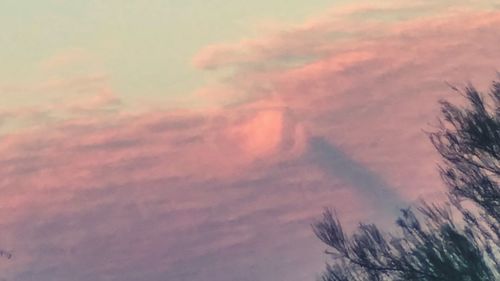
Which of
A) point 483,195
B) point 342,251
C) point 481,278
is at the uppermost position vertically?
point 342,251

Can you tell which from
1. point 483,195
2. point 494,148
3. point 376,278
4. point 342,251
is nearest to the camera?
point 494,148

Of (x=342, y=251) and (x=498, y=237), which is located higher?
(x=342, y=251)

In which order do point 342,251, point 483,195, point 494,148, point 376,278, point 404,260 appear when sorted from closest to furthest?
point 494,148 → point 483,195 → point 404,260 → point 342,251 → point 376,278

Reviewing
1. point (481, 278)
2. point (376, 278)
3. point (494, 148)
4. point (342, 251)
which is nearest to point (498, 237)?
point (481, 278)

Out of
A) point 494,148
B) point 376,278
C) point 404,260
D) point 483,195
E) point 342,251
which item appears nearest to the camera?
point 494,148

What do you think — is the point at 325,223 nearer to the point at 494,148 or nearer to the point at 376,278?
the point at 376,278

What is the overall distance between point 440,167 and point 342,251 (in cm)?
617

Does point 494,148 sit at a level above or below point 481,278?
above

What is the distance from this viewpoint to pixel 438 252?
27734 mm

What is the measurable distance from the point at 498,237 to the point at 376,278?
10.6 m

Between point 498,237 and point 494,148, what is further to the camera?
point 498,237

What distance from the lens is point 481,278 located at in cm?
2645

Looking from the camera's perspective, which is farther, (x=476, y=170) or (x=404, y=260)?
(x=404, y=260)

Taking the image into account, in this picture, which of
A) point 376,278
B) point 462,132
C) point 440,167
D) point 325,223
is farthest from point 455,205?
point 376,278
